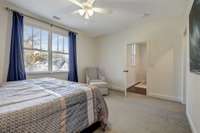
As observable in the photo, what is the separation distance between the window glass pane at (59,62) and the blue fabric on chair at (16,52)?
1125 millimetres

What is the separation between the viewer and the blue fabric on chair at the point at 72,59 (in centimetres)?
441

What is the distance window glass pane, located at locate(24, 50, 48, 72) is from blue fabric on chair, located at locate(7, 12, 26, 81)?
31 centimetres

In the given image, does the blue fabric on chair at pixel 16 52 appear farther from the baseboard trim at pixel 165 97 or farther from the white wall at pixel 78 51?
the baseboard trim at pixel 165 97

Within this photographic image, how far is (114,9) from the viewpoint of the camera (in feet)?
10.4

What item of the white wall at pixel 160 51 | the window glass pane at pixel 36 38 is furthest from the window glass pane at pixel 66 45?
the white wall at pixel 160 51

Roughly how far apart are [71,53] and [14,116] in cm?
357

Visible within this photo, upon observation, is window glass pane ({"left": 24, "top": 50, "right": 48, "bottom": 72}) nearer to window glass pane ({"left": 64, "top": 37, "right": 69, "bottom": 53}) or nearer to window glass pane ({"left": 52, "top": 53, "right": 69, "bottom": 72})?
window glass pane ({"left": 52, "top": 53, "right": 69, "bottom": 72})

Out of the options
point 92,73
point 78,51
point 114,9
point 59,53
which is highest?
point 114,9

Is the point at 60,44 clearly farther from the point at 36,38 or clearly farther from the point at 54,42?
the point at 36,38

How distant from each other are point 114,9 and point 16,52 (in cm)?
281

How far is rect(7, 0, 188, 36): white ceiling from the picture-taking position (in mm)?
2799

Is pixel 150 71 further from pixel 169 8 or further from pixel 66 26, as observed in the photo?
pixel 66 26

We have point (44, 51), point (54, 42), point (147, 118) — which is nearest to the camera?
point (147, 118)

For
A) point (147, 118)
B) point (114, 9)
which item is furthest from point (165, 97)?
point (114, 9)
